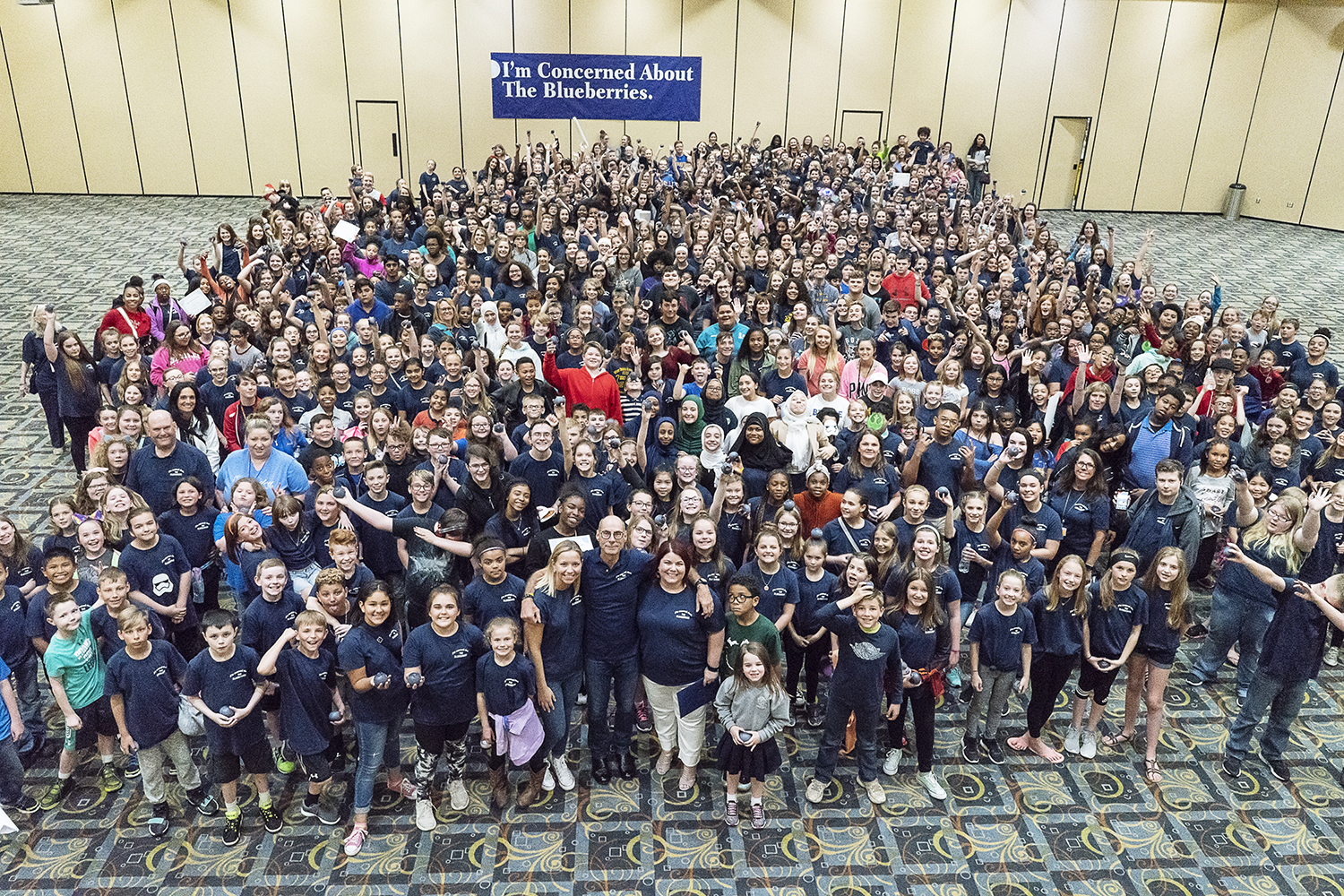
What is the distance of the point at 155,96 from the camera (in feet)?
69.8

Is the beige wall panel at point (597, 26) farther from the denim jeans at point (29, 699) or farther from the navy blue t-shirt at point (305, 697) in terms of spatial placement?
the navy blue t-shirt at point (305, 697)

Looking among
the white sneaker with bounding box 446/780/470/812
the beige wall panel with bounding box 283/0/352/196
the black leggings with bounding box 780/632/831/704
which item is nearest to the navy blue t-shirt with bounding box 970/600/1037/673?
the black leggings with bounding box 780/632/831/704

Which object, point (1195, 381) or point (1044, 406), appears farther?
point (1195, 381)

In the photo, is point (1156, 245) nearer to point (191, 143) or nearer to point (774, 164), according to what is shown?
point (774, 164)

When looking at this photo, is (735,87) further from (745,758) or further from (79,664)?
(79,664)

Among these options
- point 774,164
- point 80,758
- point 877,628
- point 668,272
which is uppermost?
point 774,164

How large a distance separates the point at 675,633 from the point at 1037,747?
2.43 m

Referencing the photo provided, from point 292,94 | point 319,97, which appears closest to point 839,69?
point 319,97

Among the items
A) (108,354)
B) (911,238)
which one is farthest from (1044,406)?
(108,354)

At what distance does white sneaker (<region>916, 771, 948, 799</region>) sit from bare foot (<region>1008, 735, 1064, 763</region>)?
639 millimetres

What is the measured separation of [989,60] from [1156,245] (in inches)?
255

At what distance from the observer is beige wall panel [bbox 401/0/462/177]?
21.4 metres

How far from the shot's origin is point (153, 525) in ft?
17.0

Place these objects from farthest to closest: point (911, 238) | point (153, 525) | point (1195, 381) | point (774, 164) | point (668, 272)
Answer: point (774, 164) → point (911, 238) → point (668, 272) → point (1195, 381) → point (153, 525)
